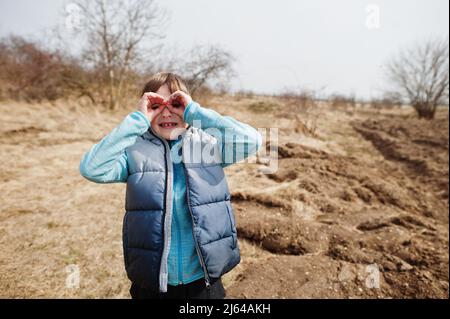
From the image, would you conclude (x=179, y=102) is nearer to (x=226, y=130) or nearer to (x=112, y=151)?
(x=226, y=130)

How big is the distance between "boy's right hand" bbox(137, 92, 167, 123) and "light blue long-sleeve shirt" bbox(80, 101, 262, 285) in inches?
1.4

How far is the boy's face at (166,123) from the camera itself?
1.52 metres

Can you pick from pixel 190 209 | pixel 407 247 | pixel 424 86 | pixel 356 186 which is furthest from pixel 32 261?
pixel 424 86

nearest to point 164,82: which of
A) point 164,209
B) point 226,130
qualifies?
point 226,130

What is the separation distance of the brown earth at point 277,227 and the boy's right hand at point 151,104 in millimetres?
1846

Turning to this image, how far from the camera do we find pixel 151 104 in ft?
4.84

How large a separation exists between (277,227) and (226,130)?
7.79 ft

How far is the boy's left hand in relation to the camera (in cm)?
146

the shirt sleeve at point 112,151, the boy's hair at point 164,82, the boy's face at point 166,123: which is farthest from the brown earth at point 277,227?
the boy's hair at point 164,82

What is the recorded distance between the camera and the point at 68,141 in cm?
748

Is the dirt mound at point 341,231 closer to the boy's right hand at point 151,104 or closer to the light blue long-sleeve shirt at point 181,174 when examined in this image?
the light blue long-sleeve shirt at point 181,174

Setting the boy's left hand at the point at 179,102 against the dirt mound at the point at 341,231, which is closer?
the boy's left hand at the point at 179,102
